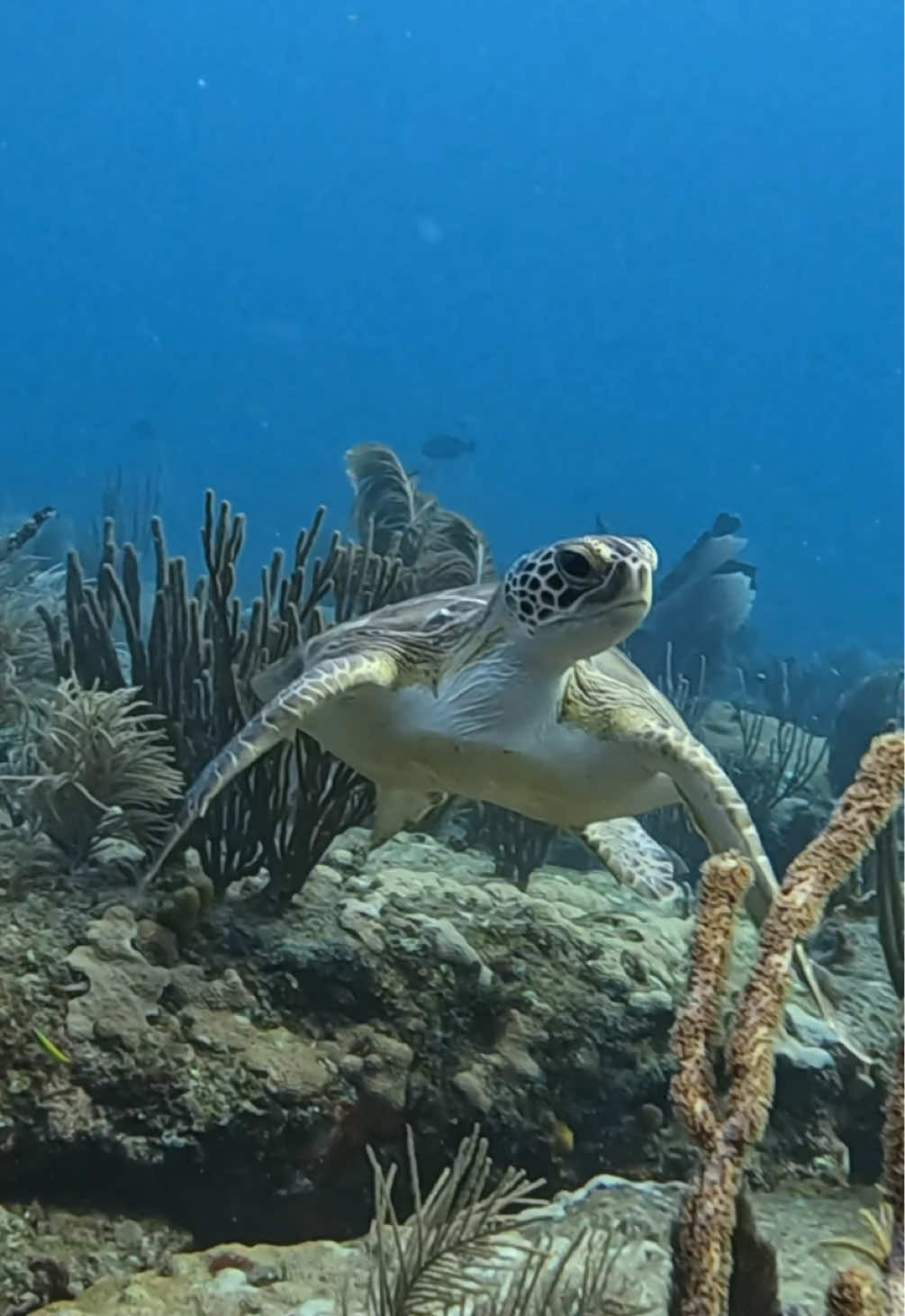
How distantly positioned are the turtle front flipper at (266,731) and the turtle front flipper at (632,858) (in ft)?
3.55

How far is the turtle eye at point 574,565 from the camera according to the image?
2.72m

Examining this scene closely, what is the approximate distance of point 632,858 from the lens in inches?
135

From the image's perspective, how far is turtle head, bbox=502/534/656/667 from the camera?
2.69 m

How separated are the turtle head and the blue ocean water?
66.5 metres

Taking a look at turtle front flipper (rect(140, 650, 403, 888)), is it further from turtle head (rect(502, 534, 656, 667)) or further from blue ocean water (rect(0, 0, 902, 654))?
blue ocean water (rect(0, 0, 902, 654))

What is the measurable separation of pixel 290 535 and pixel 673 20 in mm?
61169

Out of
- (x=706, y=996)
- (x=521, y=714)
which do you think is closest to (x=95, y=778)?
(x=521, y=714)

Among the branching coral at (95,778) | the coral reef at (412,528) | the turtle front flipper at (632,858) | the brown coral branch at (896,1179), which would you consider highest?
the coral reef at (412,528)

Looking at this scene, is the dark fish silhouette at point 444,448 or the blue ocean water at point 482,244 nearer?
the dark fish silhouette at point 444,448

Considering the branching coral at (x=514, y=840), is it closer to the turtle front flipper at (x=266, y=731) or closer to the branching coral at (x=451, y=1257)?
the turtle front flipper at (x=266, y=731)

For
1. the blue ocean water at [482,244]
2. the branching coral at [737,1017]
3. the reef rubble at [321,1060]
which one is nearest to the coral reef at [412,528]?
the reef rubble at [321,1060]

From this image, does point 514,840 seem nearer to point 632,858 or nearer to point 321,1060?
point 632,858

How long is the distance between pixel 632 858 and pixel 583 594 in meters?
1.10

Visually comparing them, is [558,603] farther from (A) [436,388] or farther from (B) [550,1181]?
(A) [436,388]
